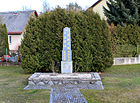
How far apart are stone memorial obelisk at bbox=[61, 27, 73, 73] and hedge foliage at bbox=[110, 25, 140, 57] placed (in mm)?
6154

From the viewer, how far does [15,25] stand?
30938 mm

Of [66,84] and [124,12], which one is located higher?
[124,12]

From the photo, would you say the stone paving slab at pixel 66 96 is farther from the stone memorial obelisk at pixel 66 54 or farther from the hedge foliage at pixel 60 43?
the hedge foliage at pixel 60 43

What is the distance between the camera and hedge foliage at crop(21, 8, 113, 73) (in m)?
11.6

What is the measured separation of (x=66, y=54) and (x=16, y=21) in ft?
76.6

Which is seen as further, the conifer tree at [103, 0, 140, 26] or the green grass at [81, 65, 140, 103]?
the conifer tree at [103, 0, 140, 26]

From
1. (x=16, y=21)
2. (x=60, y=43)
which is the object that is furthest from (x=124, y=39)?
(x=16, y=21)

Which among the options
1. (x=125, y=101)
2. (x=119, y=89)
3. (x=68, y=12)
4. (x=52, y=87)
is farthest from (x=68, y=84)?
(x=68, y=12)

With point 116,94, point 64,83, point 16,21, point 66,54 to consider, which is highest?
point 16,21

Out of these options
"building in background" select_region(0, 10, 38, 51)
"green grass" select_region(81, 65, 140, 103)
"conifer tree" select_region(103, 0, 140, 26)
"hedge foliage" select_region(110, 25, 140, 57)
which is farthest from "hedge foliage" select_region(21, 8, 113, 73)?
"building in background" select_region(0, 10, 38, 51)

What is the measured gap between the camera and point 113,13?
62.7 feet

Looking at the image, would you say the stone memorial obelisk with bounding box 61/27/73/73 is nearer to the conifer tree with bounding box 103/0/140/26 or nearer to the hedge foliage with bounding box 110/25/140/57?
the hedge foliage with bounding box 110/25/140/57

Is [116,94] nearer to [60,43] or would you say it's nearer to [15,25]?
[60,43]

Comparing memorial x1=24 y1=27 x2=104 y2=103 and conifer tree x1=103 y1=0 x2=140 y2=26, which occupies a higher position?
conifer tree x1=103 y1=0 x2=140 y2=26
